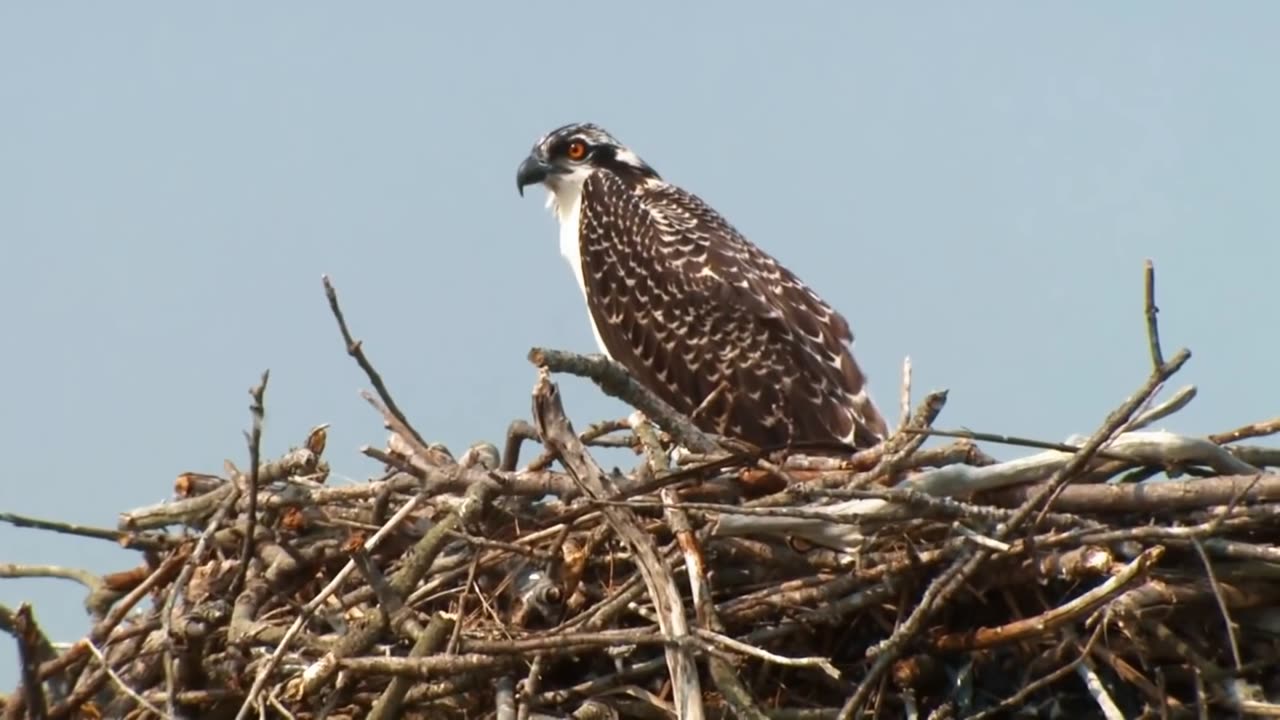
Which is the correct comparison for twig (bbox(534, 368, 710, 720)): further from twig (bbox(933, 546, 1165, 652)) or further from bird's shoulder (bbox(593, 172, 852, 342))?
bird's shoulder (bbox(593, 172, 852, 342))

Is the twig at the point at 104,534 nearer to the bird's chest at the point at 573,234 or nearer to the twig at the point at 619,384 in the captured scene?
the twig at the point at 619,384

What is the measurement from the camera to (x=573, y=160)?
10.7m

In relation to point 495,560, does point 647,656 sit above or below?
below

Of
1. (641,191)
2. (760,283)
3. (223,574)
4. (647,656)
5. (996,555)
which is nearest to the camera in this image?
(996,555)

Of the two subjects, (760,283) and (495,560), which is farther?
(760,283)

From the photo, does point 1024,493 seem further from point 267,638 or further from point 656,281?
point 656,281

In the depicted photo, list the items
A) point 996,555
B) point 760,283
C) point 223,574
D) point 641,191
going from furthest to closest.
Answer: point 641,191 → point 760,283 → point 223,574 → point 996,555

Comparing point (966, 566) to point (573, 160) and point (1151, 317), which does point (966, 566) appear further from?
point (573, 160)

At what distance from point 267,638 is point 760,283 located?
390 centimetres

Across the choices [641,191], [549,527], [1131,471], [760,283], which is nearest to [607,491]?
[549,527]

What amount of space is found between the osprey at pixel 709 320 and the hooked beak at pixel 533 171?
1.15 ft

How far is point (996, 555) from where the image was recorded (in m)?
5.51

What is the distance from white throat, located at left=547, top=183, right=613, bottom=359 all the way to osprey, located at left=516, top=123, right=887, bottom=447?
0.01 meters

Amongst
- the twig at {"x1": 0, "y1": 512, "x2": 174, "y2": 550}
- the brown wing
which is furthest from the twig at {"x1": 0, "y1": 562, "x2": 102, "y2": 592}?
the brown wing
